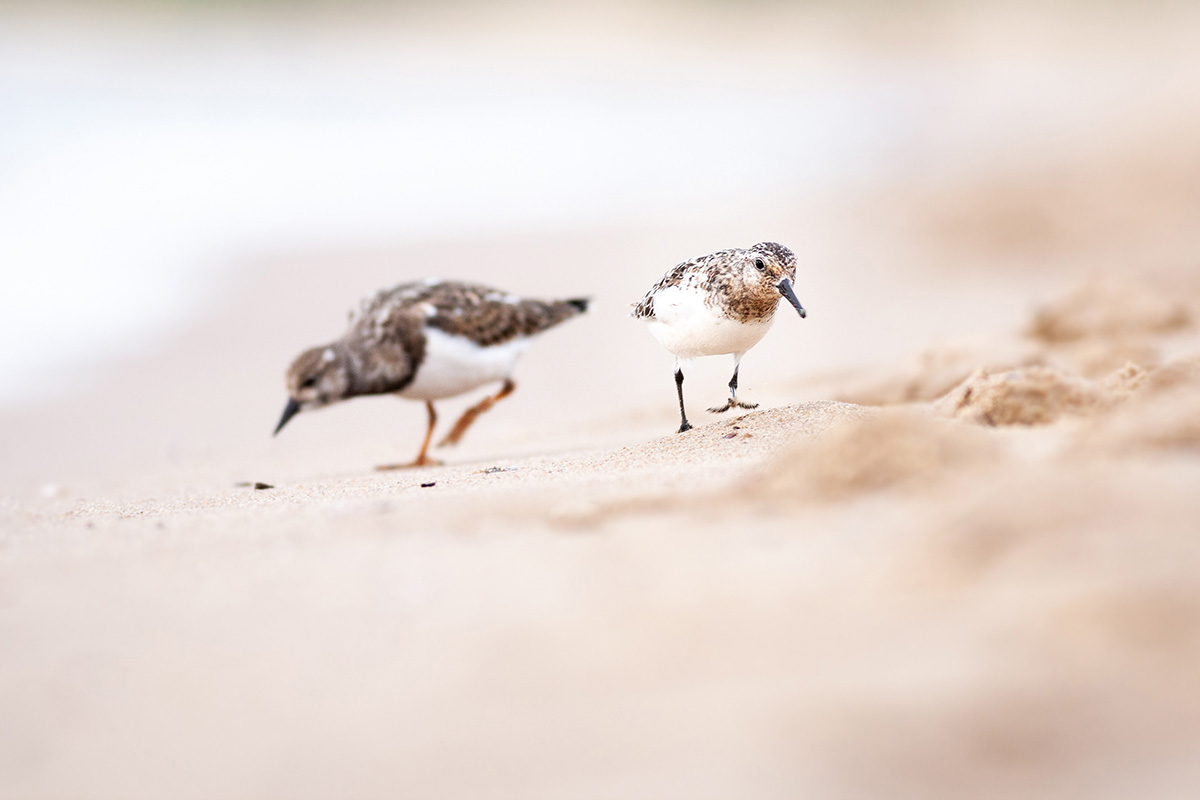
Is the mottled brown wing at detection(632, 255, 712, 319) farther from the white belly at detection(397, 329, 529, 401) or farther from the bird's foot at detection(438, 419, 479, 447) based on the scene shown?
the bird's foot at detection(438, 419, 479, 447)

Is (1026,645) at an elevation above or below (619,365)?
above

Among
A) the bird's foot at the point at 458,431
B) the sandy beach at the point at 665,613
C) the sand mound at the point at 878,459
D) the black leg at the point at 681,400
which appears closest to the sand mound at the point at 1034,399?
A: the sandy beach at the point at 665,613

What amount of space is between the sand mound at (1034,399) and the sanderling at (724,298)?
2.47 feet

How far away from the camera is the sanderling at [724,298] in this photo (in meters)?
4.79

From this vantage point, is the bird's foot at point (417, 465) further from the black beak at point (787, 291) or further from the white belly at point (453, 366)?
the black beak at point (787, 291)

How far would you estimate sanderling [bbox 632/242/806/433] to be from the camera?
4785mm

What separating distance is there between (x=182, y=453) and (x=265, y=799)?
611 cm

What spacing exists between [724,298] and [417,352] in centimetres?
216

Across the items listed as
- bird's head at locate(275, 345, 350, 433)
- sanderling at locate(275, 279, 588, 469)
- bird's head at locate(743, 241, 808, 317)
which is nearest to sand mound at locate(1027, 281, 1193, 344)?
sanderling at locate(275, 279, 588, 469)

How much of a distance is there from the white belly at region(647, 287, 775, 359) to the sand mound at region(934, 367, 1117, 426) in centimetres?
95

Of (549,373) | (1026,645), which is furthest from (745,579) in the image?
(549,373)

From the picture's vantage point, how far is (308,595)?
288 cm

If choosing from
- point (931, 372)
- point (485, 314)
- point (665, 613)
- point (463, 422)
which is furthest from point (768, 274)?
point (463, 422)

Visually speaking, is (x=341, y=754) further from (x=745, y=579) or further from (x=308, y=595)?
(x=745, y=579)
